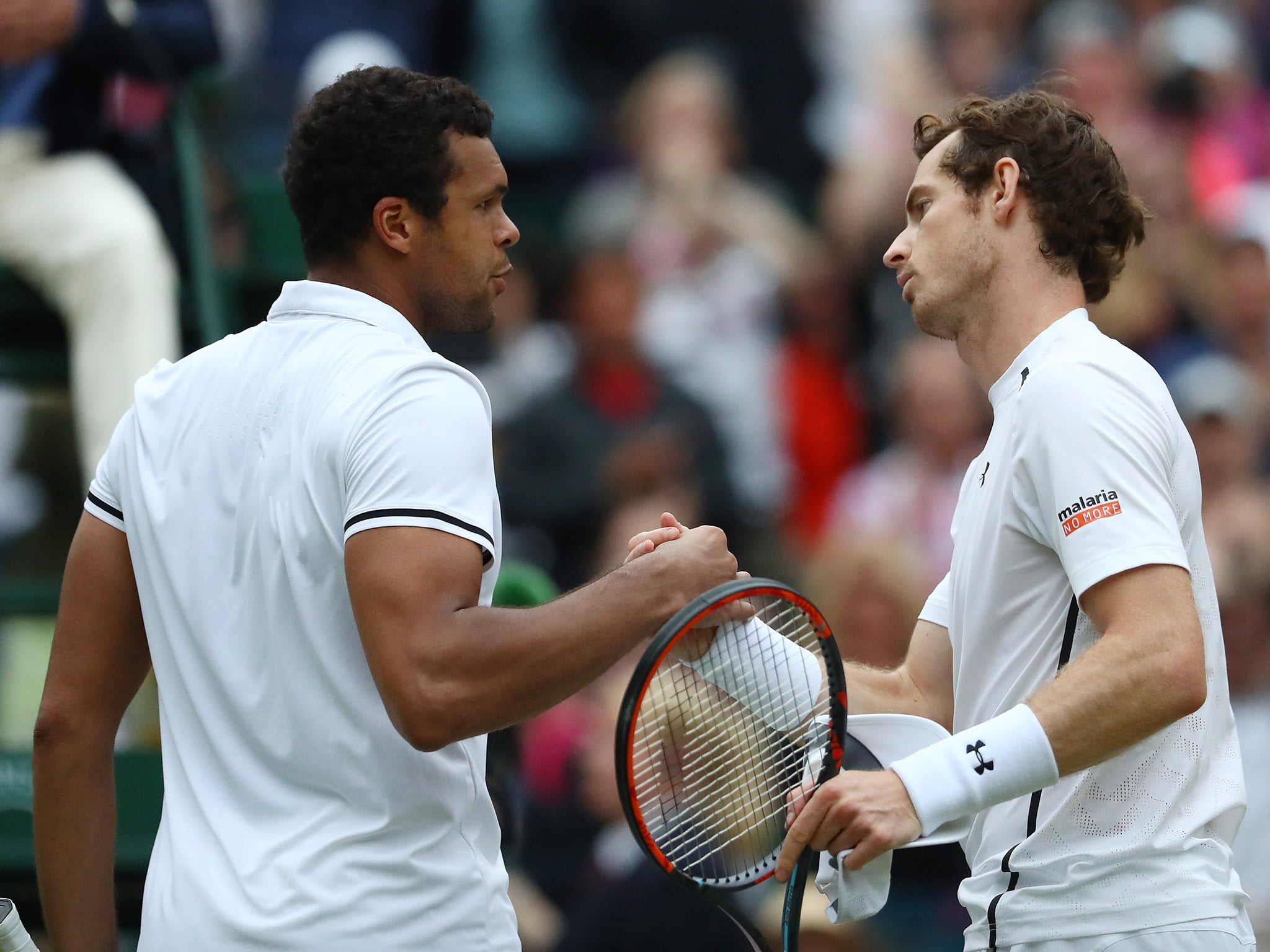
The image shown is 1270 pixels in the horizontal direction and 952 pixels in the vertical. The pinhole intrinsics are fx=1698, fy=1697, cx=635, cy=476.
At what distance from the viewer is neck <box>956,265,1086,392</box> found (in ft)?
9.29

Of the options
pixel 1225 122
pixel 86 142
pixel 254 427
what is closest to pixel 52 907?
pixel 254 427

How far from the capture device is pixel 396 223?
261 cm

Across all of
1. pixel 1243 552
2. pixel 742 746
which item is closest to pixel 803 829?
pixel 742 746

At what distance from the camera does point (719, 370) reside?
23.8 ft

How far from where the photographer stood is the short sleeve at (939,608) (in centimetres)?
307

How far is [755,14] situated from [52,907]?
6696 mm

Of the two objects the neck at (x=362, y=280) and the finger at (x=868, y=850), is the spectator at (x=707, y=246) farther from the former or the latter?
the finger at (x=868, y=850)

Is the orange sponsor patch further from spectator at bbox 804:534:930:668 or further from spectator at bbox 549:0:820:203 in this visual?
spectator at bbox 549:0:820:203

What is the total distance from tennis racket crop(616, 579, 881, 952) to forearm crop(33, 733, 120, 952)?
0.83 m

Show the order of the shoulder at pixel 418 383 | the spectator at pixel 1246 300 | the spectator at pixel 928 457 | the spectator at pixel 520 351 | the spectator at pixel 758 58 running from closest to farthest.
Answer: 1. the shoulder at pixel 418 383
2. the spectator at pixel 928 457
3. the spectator at pixel 1246 300
4. the spectator at pixel 520 351
5. the spectator at pixel 758 58

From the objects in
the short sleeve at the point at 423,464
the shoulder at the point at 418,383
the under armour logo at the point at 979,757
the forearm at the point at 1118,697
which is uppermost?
the shoulder at the point at 418,383

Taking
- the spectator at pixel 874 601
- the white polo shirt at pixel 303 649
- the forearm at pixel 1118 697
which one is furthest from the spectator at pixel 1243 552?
the white polo shirt at pixel 303 649

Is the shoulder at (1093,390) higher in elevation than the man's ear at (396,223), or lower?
lower

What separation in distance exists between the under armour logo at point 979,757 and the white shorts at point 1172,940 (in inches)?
13.5
